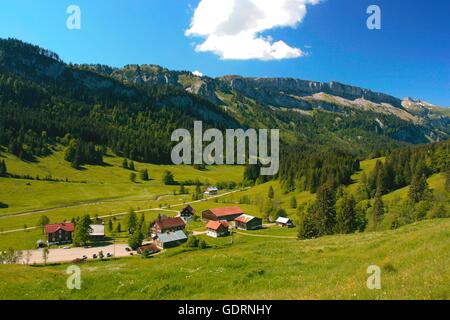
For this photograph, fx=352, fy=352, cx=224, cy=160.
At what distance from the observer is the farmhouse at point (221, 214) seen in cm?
12838

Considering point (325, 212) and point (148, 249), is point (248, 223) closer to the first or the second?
point (325, 212)

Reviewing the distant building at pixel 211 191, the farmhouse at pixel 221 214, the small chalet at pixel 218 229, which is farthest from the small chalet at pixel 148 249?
the distant building at pixel 211 191

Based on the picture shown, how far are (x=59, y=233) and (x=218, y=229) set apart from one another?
47.8 meters

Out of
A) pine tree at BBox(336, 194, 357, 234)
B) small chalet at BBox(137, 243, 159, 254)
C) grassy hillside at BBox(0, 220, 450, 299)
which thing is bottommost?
small chalet at BBox(137, 243, 159, 254)

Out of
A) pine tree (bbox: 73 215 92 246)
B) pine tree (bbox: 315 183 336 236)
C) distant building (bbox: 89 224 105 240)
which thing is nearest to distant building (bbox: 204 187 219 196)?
distant building (bbox: 89 224 105 240)

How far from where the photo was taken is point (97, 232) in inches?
4267

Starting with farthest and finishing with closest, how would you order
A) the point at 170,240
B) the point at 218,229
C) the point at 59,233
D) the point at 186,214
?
the point at 186,214, the point at 218,229, the point at 59,233, the point at 170,240

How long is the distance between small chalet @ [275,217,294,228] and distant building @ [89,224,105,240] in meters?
57.9

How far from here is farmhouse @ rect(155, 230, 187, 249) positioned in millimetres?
96988

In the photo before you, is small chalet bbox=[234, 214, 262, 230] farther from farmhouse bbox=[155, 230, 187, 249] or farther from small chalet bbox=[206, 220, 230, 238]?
farmhouse bbox=[155, 230, 187, 249]

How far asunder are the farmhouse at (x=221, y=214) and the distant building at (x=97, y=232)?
3789 centimetres

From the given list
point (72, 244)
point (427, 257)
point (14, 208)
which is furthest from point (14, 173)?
point (427, 257)

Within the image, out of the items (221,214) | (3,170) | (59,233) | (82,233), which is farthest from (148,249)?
(3,170)
